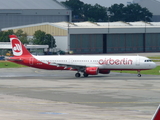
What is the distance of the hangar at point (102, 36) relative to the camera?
129m

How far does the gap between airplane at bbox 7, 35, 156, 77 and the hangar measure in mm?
61472

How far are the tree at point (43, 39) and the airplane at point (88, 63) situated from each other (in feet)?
199

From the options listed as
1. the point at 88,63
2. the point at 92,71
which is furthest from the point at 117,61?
the point at 88,63

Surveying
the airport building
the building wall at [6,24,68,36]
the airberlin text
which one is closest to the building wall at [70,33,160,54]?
the building wall at [6,24,68,36]

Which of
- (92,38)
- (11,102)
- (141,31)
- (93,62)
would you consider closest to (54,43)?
(92,38)

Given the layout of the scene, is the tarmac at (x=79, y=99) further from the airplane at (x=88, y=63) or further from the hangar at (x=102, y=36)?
the hangar at (x=102, y=36)

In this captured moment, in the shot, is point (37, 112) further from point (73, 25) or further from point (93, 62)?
point (73, 25)

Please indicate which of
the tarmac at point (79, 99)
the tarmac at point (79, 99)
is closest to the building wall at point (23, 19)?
the tarmac at point (79, 99)

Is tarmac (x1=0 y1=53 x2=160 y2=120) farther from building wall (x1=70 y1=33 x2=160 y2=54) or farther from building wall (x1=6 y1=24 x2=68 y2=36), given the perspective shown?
building wall (x1=70 y1=33 x2=160 y2=54)

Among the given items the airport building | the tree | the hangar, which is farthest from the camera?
the airport building

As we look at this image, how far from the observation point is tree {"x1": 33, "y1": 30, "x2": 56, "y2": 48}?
12738 centimetres

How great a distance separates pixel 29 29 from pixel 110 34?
80.1ft

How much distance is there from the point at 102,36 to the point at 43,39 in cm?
1779

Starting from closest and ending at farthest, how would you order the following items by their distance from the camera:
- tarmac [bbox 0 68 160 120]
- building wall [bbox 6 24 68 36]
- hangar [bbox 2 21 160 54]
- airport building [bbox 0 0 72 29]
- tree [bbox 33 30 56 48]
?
tarmac [bbox 0 68 160 120], tree [bbox 33 30 56 48], hangar [bbox 2 21 160 54], building wall [bbox 6 24 68 36], airport building [bbox 0 0 72 29]
